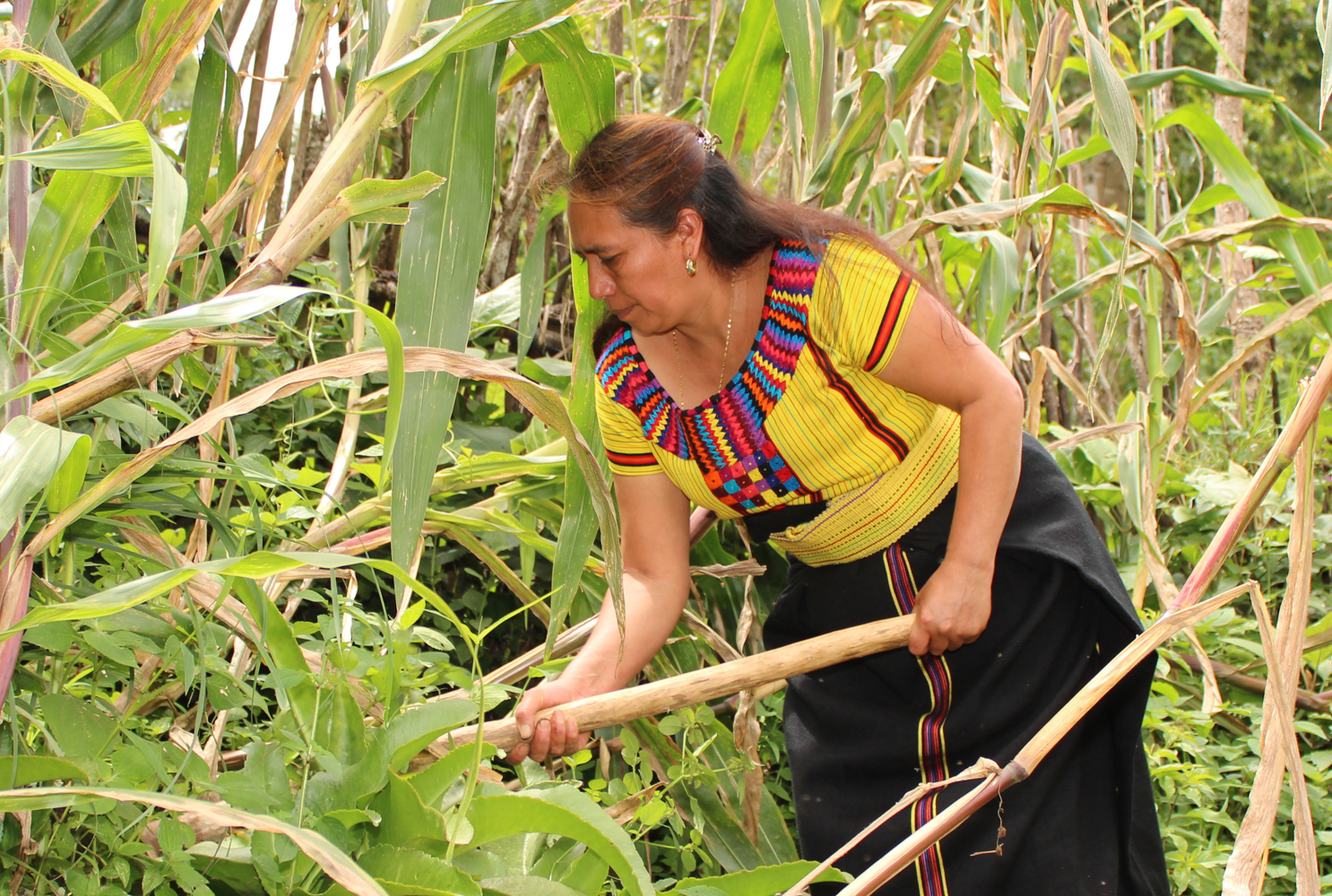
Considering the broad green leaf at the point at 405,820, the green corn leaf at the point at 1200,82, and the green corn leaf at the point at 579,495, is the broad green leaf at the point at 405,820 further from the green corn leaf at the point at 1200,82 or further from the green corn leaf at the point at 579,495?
the green corn leaf at the point at 1200,82

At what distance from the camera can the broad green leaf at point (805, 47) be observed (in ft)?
2.86

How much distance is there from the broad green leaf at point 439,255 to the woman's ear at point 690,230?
315mm

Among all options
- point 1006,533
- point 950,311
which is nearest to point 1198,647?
point 1006,533

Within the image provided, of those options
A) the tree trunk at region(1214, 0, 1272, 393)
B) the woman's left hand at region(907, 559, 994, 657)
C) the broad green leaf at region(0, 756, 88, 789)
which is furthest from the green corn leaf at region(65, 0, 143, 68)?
the tree trunk at region(1214, 0, 1272, 393)

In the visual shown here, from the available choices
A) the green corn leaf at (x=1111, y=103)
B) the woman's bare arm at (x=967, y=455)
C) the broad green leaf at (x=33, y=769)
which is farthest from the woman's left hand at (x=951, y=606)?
the broad green leaf at (x=33, y=769)

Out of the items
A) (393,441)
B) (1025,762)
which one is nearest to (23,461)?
(393,441)

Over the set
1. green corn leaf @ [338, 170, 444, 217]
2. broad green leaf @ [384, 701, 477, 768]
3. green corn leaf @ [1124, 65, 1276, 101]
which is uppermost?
green corn leaf @ [1124, 65, 1276, 101]

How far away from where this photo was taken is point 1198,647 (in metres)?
1.44

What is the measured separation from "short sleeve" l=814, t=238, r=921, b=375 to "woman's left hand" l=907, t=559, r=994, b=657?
230 mm

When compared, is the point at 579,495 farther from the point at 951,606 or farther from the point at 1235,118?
the point at 1235,118

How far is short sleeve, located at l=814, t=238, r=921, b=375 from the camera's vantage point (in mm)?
1109

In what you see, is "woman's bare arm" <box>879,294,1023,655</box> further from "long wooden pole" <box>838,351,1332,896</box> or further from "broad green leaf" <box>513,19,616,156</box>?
"broad green leaf" <box>513,19,616,156</box>

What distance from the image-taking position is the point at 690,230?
1141mm

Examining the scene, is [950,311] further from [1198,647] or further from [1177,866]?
[1177,866]
